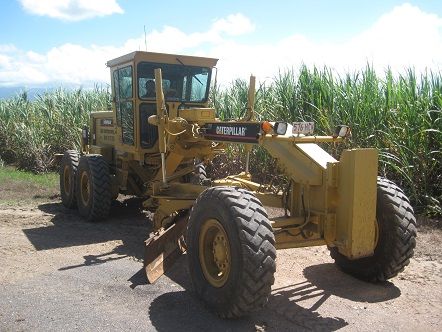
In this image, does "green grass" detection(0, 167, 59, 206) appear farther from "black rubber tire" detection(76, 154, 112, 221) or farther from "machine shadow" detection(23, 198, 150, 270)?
"black rubber tire" detection(76, 154, 112, 221)

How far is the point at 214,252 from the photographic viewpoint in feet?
13.5

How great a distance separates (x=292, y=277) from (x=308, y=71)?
5.34 metres

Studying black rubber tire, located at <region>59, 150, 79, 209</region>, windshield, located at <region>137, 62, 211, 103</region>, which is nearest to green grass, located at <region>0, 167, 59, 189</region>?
black rubber tire, located at <region>59, 150, 79, 209</region>

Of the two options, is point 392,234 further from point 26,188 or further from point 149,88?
point 26,188

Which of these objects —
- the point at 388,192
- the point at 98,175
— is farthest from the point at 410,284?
the point at 98,175

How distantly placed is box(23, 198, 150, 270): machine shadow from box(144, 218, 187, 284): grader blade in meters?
0.62

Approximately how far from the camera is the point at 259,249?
3.59 meters

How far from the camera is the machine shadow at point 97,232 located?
590 cm

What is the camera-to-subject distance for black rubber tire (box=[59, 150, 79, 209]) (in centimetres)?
823

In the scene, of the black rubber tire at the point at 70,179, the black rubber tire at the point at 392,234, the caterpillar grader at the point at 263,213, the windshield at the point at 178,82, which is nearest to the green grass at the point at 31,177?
the black rubber tire at the point at 70,179

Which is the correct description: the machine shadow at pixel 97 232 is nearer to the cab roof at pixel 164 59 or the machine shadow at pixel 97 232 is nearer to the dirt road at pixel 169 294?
the dirt road at pixel 169 294

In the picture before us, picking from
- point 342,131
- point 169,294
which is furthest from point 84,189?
point 342,131

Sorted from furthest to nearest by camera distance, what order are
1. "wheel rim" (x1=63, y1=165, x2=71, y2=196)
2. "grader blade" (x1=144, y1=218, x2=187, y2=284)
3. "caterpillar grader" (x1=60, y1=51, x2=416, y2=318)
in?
"wheel rim" (x1=63, y1=165, x2=71, y2=196) → "grader blade" (x1=144, y1=218, x2=187, y2=284) → "caterpillar grader" (x1=60, y1=51, x2=416, y2=318)

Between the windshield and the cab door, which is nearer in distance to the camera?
the windshield
